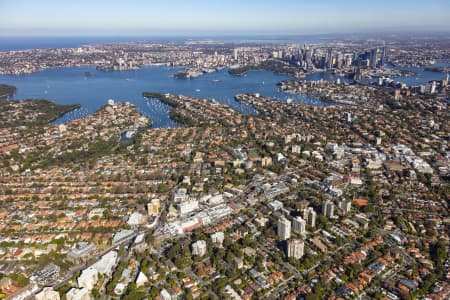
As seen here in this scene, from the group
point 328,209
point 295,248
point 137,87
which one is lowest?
point 328,209

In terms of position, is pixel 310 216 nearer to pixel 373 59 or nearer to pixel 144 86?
pixel 144 86

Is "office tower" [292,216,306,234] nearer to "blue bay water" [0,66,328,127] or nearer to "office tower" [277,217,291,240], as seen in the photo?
"office tower" [277,217,291,240]

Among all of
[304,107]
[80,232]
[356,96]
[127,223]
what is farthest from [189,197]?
[356,96]

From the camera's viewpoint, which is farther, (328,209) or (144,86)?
(144,86)

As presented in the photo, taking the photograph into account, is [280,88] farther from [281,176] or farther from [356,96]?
[281,176]

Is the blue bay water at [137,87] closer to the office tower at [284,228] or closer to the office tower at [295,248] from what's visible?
the office tower at [284,228]

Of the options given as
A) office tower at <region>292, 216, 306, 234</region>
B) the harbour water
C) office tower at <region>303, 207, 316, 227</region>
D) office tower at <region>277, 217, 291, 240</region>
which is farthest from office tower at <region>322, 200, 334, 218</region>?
the harbour water

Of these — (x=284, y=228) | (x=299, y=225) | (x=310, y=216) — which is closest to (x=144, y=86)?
(x=310, y=216)

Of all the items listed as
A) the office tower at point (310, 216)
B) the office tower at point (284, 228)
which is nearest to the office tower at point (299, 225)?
the office tower at point (284, 228)
